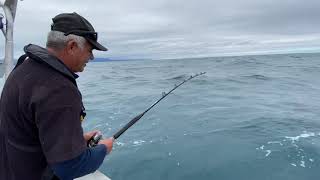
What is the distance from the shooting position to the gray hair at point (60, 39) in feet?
5.61

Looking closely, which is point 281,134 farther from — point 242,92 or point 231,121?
point 242,92

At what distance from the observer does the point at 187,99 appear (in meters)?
12.4

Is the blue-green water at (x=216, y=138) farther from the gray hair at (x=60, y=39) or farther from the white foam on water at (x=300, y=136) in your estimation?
the gray hair at (x=60, y=39)

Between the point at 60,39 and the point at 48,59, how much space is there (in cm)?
13

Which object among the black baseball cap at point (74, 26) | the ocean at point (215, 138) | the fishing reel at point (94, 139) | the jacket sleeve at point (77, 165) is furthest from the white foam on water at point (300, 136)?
the black baseball cap at point (74, 26)

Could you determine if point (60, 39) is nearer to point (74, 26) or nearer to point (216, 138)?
point (74, 26)

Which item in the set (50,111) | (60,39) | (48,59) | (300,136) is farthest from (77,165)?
(300,136)

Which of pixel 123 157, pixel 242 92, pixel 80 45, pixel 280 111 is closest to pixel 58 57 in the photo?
pixel 80 45

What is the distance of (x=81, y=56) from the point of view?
1.78m

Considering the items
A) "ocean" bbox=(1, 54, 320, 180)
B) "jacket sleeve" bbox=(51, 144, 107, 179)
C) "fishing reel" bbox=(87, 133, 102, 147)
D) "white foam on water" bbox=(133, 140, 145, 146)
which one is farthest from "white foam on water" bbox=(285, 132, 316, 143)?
"jacket sleeve" bbox=(51, 144, 107, 179)

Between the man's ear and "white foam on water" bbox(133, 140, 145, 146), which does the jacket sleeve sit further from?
"white foam on water" bbox(133, 140, 145, 146)

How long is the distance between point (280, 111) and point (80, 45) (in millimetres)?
8989

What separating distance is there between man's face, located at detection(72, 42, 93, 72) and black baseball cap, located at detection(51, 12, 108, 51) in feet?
0.13

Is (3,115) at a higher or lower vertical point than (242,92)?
higher
